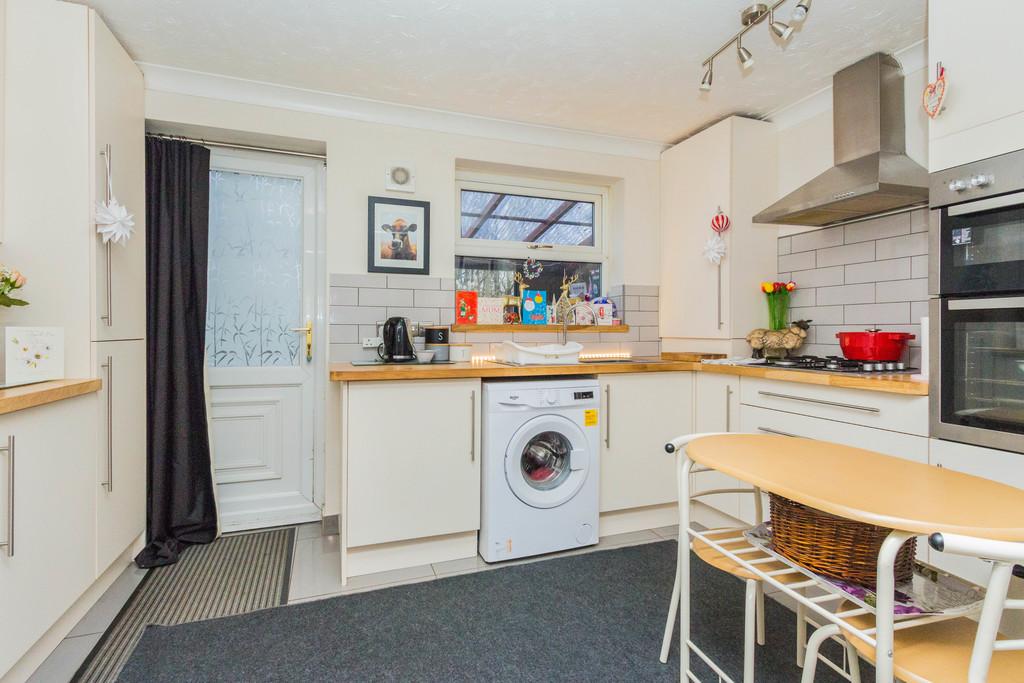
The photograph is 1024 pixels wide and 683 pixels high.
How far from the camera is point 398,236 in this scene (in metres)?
2.82

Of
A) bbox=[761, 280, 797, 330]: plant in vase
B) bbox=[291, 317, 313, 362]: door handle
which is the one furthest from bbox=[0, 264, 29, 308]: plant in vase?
bbox=[761, 280, 797, 330]: plant in vase

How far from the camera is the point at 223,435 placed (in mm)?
2754

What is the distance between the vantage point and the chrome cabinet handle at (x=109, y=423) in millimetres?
2002

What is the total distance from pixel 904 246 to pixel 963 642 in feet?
6.75

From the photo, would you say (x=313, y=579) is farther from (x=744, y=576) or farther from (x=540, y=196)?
(x=540, y=196)

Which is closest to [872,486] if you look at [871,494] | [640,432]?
[871,494]

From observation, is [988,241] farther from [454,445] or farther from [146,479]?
[146,479]

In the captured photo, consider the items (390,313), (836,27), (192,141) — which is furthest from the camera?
(390,313)

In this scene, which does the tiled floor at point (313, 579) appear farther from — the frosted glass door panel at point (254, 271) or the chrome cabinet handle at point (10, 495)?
the frosted glass door panel at point (254, 271)

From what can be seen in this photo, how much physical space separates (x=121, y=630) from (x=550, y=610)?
1.62 metres

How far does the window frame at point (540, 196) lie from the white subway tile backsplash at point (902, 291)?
1616mm

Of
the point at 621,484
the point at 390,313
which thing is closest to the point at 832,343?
the point at 621,484

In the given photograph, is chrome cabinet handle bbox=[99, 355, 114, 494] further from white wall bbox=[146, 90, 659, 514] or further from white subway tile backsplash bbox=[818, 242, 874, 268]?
white subway tile backsplash bbox=[818, 242, 874, 268]

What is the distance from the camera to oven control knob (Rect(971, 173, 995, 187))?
153 cm
